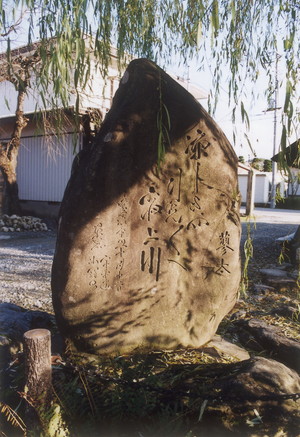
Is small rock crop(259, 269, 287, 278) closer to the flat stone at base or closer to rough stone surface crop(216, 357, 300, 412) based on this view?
the flat stone at base

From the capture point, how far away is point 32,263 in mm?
7148

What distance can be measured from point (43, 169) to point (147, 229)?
1108 centimetres

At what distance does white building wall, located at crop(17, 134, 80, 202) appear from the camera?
41.3 ft

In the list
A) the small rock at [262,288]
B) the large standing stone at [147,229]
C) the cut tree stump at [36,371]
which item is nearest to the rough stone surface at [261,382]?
the large standing stone at [147,229]

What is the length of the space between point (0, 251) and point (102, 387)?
661cm

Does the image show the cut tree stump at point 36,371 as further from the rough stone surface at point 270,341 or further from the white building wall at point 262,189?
the white building wall at point 262,189

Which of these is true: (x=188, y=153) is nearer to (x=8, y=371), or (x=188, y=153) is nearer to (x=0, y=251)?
(x=8, y=371)

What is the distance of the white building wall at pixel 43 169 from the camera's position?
496 inches

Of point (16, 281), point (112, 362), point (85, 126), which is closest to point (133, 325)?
point (112, 362)

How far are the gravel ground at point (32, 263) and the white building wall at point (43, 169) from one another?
2358 mm

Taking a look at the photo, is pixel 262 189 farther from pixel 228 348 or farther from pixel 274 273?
pixel 228 348

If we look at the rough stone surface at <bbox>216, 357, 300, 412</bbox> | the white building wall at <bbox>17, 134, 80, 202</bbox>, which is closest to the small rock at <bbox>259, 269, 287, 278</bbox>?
the rough stone surface at <bbox>216, 357, 300, 412</bbox>

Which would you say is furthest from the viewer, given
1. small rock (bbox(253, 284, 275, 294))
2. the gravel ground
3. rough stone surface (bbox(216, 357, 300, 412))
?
small rock (bbox(253, 284, 275, 294))

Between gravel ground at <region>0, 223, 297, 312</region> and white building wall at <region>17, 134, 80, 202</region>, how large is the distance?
92.8 inches
